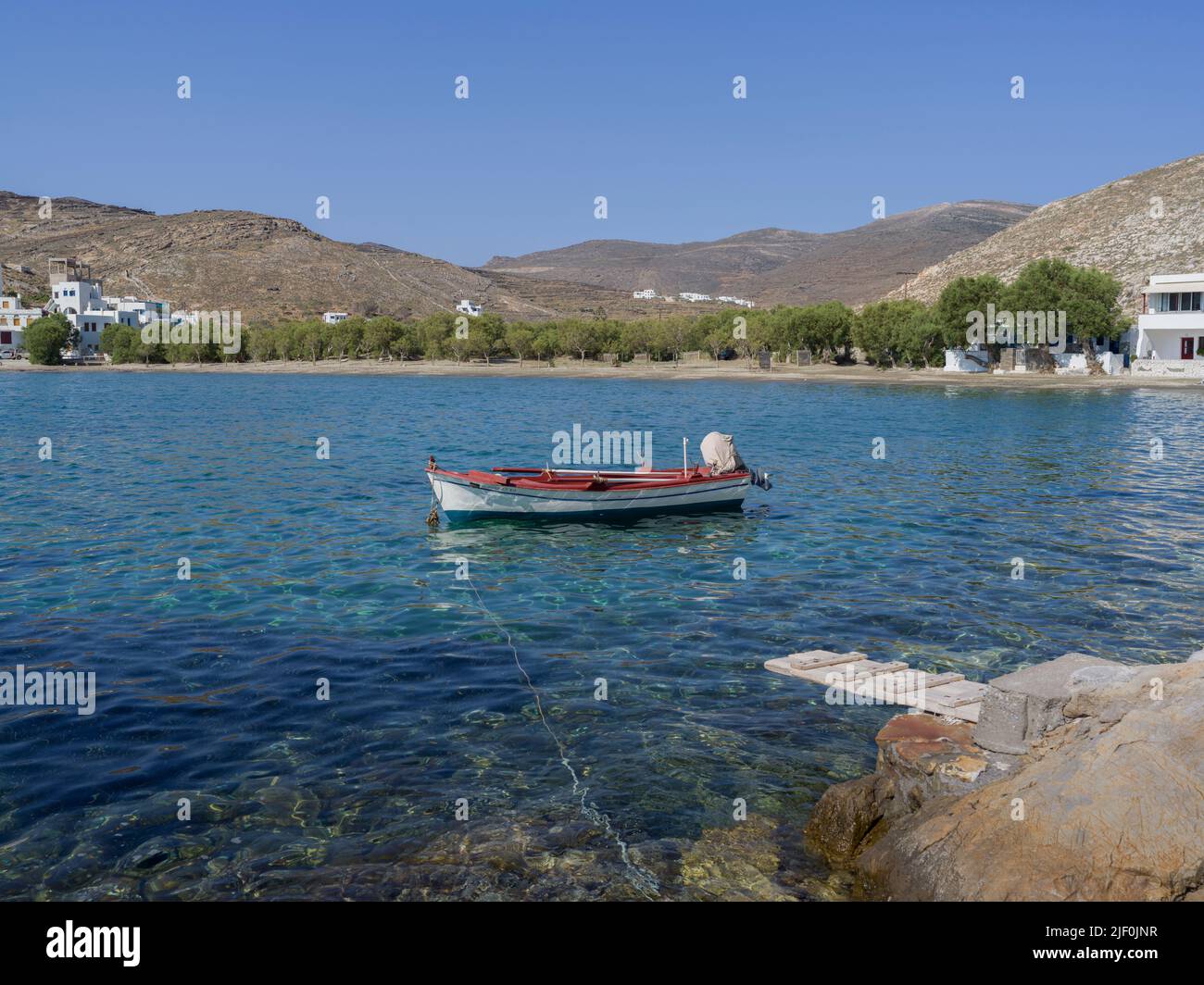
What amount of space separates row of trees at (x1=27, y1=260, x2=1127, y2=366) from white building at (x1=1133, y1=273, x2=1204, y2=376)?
17.1 ft

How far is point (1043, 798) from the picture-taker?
8156 mm

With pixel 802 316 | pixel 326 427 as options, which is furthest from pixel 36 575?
pixel 802 316

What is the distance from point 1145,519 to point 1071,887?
24.0 m

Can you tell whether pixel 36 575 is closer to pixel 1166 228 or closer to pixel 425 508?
pixel 425 508

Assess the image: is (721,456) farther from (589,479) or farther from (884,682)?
(884,682)

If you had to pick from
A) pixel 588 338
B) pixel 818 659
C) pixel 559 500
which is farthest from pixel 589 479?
pixel 588 338

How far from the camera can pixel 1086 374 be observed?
8994cm

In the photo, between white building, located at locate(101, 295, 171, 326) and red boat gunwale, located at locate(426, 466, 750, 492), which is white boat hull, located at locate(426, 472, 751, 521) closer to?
red boat gunwale, located at locate(426, 466, 750, 492)

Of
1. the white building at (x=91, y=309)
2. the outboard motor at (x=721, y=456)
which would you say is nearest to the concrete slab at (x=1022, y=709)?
the outboard motor at (x=721, y=456)

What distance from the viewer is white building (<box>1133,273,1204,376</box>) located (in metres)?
86.1

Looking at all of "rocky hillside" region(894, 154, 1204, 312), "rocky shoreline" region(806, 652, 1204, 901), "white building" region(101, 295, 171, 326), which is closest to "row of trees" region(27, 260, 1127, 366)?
"white building" region(101, 295, 171, 326)

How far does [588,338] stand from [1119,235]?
67.8 meters

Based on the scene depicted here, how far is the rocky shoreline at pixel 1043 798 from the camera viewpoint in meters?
7.57
